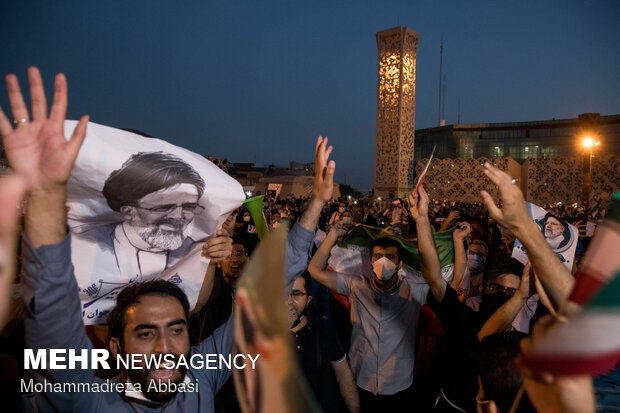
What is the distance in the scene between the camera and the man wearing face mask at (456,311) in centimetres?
217

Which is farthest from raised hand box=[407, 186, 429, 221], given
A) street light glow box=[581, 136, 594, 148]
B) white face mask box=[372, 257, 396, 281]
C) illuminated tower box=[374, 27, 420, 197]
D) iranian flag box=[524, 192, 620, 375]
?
illuminated tower box=[374, 27, 420, 197]

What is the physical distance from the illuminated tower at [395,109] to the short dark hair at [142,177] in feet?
55.1

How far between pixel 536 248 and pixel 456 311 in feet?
4.35

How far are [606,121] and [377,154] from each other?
112ft

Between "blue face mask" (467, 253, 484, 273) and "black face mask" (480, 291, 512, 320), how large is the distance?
1.66m

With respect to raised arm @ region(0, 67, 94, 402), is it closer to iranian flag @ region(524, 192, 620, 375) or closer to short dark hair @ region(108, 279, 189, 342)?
short dark hair @ region(108, 279, 189, 342)

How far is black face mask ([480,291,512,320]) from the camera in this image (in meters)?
2.75

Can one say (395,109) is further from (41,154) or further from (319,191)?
(41,154)

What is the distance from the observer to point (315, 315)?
111 inches

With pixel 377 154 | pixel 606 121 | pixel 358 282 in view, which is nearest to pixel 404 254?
pixel 358 282

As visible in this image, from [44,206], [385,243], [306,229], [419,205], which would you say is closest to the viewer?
[44,206]

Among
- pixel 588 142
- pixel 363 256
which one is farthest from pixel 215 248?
pixel 588 142

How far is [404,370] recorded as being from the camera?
281cm

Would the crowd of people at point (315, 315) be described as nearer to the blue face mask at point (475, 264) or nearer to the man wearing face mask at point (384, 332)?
the man wearing face mask at point (384, 332)
